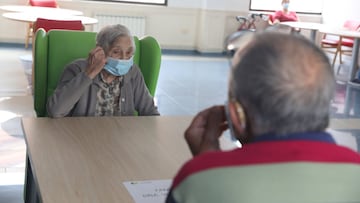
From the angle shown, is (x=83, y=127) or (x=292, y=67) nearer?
(x=292, y=67)

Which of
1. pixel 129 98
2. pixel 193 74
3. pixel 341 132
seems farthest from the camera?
pixel 193 74

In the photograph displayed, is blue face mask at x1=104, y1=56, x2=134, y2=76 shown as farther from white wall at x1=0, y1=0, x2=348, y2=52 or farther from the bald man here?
white wall at x1=0, y1=0, x2=348, y2=52

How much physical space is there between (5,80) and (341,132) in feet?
13.9

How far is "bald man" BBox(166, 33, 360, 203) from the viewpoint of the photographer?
34.2 inches

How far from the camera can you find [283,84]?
866 millimetres

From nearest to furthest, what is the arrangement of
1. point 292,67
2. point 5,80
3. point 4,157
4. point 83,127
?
point 292,67 < point 83,127 < point 4,157 < point 5,80

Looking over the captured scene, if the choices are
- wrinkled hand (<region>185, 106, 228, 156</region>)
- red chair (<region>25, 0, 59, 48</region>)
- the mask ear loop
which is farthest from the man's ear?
red chair (<region>25, 0, 59, 48</region>)

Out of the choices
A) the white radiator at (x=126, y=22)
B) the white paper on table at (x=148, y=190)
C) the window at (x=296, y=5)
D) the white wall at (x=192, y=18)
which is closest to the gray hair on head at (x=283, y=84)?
the white paper on table at (x=148, y=190)

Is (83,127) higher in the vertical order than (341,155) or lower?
lower

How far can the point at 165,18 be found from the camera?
28.7 ft

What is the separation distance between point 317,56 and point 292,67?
0.20 ft

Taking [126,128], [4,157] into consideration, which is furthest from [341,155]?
[4,157]

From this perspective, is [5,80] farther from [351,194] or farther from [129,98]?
[351,194]

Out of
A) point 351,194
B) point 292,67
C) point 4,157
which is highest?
point 292,67
